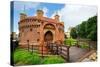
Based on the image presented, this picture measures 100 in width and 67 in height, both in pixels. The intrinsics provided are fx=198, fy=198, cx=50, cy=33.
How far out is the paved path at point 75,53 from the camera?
2666 mm

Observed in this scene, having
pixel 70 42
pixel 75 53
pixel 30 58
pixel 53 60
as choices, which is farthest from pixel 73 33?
pixel 30 58

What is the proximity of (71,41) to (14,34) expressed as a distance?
2.59 ft

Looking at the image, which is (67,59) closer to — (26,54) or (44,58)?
(44,58)

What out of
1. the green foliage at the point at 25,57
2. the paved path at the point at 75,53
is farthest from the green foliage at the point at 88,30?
the green foliage at the point at 25,57

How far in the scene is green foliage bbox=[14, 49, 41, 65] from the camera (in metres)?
2.39

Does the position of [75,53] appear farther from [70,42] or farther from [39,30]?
[39,30]

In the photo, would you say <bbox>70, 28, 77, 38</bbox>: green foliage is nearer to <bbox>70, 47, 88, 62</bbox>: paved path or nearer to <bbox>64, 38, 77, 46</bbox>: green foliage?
<bbox>64, 38, 77, 46</bbox>: green foliage

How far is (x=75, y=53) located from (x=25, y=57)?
691mm

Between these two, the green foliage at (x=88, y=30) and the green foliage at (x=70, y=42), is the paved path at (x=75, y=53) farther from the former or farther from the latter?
the green foliage at (x=88, y=30)

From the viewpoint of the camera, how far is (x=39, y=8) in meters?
2.51

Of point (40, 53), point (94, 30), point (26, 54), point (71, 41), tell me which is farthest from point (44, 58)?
point (94, 30)

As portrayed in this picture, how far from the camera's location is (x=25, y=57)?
8.01 feet
